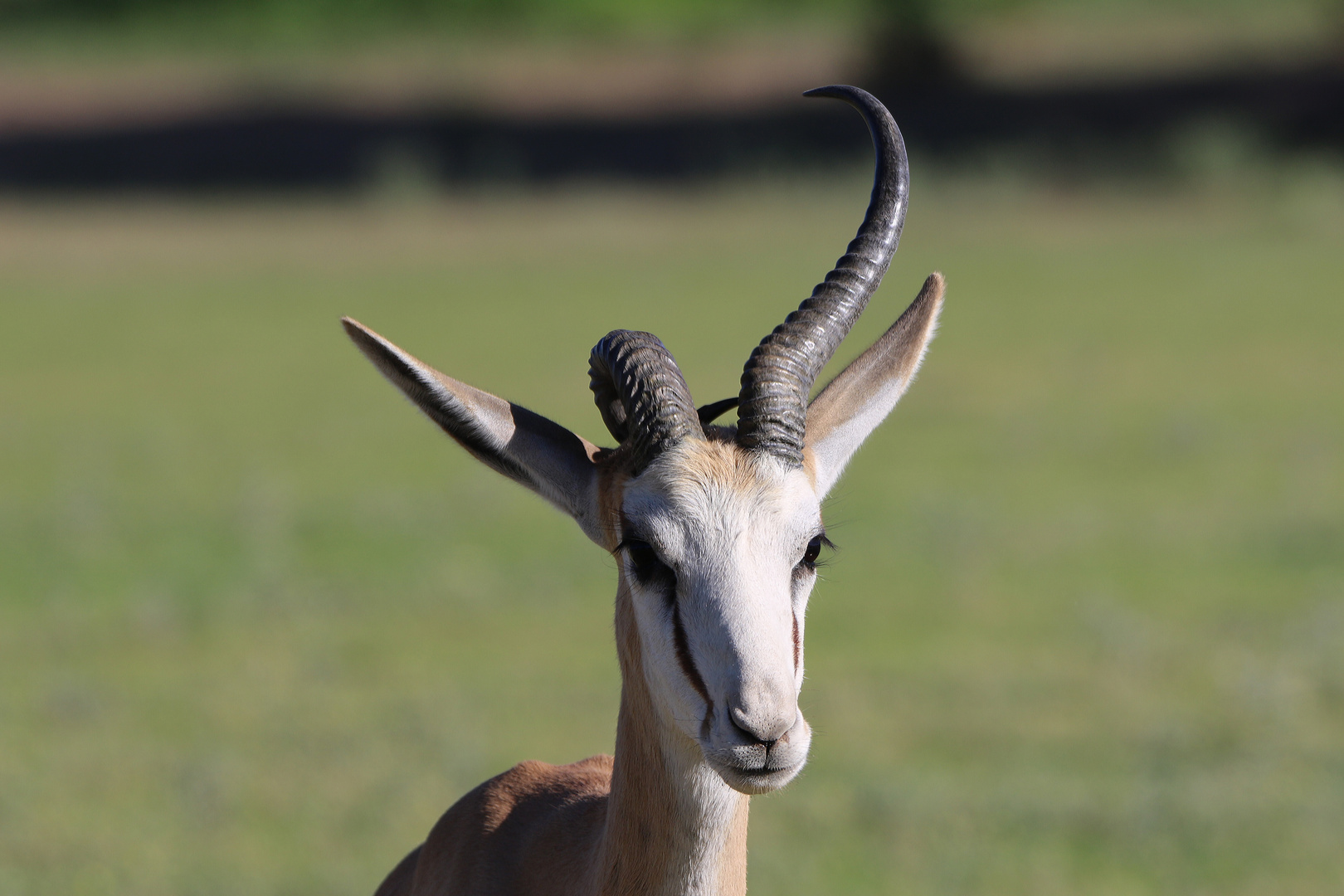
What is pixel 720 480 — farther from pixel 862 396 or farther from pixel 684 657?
pixel 862 396

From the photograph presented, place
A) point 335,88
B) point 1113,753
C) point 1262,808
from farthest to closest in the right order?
point 335,88 < point 1113,753 < point 1262,808

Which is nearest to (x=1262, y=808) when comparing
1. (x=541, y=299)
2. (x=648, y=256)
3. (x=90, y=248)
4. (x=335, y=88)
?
(x=541, y=299)

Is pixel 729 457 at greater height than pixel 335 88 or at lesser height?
lesser

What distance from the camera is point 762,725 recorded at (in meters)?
3.41

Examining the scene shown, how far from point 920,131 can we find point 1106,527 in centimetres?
2376

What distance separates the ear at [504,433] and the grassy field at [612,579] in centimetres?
368

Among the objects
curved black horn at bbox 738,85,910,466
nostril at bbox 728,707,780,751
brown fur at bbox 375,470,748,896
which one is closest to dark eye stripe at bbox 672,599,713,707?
nostril at bbox 728,707,780,751

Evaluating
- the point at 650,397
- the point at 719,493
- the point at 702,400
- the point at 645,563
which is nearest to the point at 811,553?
the point at 719,493

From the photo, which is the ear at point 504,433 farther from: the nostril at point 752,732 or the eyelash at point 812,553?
the nostril at point 752,732

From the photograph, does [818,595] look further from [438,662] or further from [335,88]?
[335,88]

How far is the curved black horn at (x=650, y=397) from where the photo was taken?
388 centimetres

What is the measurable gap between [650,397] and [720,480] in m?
0.26

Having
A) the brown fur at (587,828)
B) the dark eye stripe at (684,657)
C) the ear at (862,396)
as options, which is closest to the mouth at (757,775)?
the dark eye stripe at (684,657)

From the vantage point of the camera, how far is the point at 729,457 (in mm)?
3859
